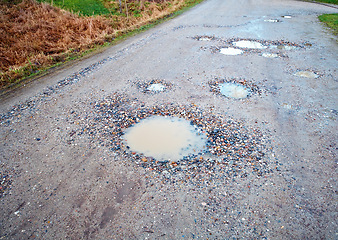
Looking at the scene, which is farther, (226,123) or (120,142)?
(226,123)

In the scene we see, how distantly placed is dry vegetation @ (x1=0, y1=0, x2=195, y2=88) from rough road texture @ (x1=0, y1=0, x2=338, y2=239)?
1.47 m

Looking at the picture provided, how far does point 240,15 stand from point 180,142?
47.9 ft

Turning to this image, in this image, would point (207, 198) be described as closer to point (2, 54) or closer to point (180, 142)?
point (180, 142)

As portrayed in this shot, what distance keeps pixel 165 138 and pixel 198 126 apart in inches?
31.3

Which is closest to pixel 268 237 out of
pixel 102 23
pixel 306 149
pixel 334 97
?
pixel 306 149

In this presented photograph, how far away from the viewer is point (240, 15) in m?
15.7

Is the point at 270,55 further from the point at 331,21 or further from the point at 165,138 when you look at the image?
the point at 331,21

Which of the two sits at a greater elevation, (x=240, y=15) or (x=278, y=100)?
(x=240, y=15)


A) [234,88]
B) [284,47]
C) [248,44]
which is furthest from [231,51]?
[234,88]

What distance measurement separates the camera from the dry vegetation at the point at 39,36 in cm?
824

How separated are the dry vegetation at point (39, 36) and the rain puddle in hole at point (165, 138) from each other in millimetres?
5056

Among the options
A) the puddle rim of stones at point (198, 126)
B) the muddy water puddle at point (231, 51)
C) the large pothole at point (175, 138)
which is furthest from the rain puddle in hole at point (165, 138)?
the muddy water puddle at point (231, 51)

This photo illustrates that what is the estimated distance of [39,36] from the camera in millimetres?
→ 10469

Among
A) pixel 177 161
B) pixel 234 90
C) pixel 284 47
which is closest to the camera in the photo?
pixel 177 161
